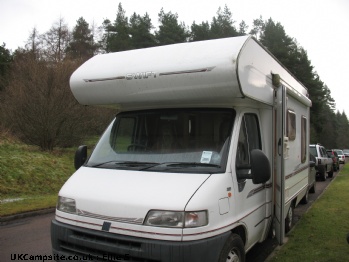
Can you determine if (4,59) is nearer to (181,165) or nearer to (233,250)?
(181,165)

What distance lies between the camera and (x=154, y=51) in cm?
484

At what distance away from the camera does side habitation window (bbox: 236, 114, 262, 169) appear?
14.3 ft

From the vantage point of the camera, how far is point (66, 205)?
13.2 ft

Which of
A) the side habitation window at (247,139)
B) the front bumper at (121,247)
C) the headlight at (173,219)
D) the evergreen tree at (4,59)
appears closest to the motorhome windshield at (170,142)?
the side habitation window at (247,139)

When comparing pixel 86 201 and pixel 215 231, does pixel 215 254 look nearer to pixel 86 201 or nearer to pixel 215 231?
pixel 215 231

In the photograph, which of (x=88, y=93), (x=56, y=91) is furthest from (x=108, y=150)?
(x=56, y=91)

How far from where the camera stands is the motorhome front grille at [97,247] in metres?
3.48

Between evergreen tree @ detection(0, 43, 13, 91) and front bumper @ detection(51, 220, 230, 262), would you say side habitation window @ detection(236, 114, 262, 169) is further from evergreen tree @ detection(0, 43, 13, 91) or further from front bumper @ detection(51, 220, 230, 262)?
evergreen tree @ detection(0, 43, 13, 91)

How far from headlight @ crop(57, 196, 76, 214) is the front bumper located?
16cm

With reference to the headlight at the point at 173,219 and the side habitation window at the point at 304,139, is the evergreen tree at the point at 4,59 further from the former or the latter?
the headlight at the point at 173,219

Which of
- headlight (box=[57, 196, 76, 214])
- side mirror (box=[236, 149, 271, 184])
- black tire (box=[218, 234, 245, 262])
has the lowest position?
black tire (box=[218, 234, 245, 262])

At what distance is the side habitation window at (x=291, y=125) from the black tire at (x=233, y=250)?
2488 mm

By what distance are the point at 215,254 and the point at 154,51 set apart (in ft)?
8.90

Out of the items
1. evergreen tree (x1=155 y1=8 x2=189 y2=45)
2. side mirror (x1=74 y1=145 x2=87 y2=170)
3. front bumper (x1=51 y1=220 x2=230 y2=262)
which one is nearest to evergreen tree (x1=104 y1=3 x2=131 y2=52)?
evergreen tree (x1=155 y1=8 x2=189 y2=45)
